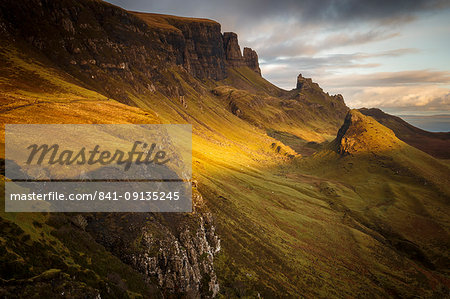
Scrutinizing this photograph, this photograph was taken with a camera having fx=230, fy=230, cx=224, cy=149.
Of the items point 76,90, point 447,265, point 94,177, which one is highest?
point 76,90

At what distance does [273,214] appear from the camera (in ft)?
302

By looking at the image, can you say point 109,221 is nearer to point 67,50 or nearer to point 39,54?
point 39,54

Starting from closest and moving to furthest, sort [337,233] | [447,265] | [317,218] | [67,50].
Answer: [447,265] < [337,233] < [317,218] < [67,50]

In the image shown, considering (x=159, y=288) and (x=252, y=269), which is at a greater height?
(x=159, y=288)

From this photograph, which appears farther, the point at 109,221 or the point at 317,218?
the point at 317,218

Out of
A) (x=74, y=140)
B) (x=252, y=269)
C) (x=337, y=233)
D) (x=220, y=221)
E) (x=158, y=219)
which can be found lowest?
(x=337, y=233)

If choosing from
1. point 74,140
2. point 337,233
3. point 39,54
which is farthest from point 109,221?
point 39,54

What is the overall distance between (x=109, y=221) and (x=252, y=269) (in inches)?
1411

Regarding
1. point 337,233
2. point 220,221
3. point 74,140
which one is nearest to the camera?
point 74,140

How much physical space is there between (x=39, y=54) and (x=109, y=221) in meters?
175

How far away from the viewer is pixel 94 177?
3797 centimetres

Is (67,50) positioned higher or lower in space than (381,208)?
higher

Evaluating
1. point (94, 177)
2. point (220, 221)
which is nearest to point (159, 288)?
point (94, 177)

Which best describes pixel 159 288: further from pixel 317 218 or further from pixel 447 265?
pixel 447 265
